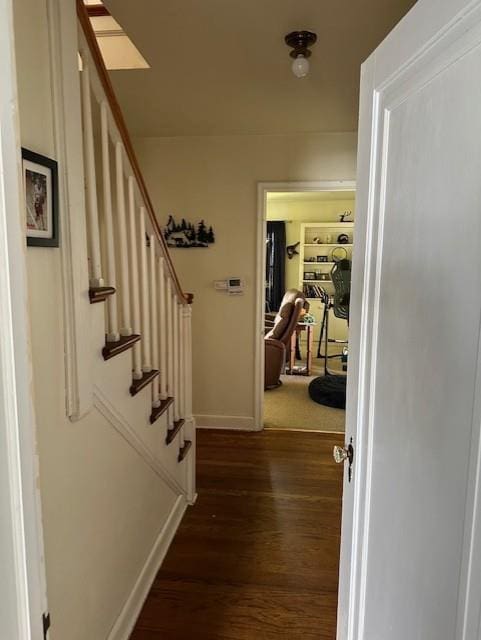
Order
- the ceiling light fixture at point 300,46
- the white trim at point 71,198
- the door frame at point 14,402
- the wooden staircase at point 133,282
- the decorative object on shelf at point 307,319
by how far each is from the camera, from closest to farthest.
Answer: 1. the door frame at point 14,402
2. the white trim at point 71,198
3. the wooden staircase at point 133,282
4. the ceiling light fixture at point 300,46
5. the decorative object on shelf at point 307,319

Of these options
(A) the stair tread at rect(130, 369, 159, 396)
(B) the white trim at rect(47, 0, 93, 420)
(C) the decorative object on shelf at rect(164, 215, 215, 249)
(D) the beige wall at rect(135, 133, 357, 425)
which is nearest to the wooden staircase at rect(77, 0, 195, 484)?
(A) the stair tread at rect(130, 369, 159, 396)

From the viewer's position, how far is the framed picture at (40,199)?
1.03m

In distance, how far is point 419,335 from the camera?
831 millimetres

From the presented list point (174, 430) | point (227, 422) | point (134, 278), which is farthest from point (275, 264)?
point (134, 278)

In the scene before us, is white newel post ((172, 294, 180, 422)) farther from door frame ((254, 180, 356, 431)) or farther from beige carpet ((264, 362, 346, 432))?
beige carpet ((264, 362, 346, 432))

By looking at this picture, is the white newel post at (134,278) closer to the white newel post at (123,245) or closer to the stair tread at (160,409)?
the white newel post at (123,245)

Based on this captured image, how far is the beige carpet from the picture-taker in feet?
12.9

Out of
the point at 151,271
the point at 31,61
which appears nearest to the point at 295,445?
the point at 151,271

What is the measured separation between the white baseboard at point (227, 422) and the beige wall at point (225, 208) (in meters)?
0.02

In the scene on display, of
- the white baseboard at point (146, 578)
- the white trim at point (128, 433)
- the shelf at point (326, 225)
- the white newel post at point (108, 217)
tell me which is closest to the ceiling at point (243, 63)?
the white newel post at point (108, 217)

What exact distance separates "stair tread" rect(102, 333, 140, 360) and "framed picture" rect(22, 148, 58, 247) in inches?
17.5

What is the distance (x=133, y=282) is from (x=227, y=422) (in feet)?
7.70

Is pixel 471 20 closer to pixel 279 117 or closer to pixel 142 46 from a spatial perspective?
pixel 142 46

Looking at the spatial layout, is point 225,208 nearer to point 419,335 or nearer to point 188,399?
point 188,399
